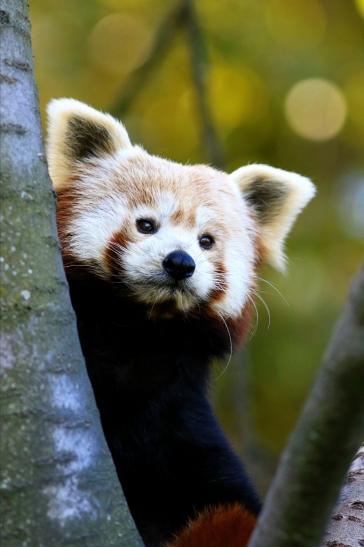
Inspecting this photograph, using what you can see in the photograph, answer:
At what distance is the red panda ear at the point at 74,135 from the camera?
3.98 metres

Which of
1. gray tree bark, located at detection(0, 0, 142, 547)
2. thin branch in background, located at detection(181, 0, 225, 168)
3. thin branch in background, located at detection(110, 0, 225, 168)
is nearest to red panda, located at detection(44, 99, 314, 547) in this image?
gray tree bark, located at detection(0, 0, 142, 547)

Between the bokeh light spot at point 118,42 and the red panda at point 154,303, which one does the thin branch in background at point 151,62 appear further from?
the red panda at point 154,303

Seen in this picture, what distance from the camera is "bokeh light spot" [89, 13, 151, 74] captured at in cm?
744

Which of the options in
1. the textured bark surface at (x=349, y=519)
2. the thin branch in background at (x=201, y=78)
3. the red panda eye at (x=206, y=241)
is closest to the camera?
the textured bark surface at (x=349, y=519)

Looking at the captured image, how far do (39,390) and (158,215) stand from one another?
1751 mm

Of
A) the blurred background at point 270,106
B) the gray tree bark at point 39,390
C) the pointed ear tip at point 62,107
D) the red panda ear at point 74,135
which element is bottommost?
the blurred background at point 270,106

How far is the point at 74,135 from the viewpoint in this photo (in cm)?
407

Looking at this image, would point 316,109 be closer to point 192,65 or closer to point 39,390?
point 192,65

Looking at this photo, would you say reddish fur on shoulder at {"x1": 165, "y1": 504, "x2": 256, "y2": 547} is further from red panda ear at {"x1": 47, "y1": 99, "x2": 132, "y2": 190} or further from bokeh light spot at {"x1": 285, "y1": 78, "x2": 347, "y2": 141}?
bokeh light spot at {"x1": 285, "y1": 78, "x2": 347, "y2": 141}

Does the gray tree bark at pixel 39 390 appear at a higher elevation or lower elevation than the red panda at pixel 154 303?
higher

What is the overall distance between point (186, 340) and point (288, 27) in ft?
14.0

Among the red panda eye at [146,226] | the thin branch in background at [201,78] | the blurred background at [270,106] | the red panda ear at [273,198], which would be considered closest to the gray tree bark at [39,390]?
the red panda eye at [146,226]

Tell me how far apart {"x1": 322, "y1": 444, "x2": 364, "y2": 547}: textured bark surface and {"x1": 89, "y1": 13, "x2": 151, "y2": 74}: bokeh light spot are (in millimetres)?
5202

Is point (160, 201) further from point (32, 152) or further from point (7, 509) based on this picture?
point (7, 509)
